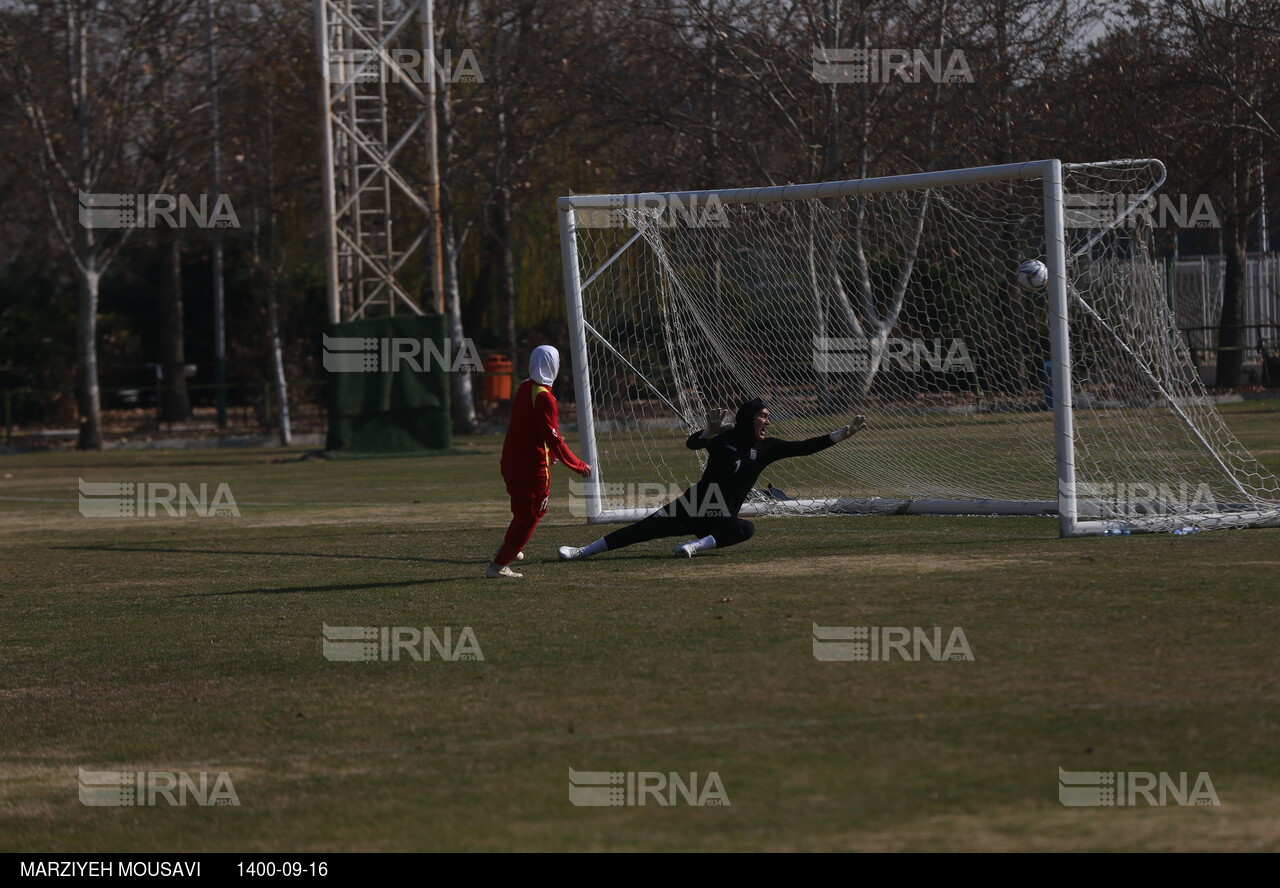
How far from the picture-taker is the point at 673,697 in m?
7.45

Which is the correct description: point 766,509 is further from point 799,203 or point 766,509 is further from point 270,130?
point 270,130

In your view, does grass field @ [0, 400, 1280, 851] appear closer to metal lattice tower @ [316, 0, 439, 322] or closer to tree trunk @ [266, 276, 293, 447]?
metal lattice tower @ [316, 0, 439, 322]

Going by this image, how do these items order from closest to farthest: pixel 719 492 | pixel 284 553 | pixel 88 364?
pixel 719 492, pixel 284 553, pixel 88 364

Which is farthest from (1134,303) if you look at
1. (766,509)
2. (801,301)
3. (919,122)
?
(919,122)

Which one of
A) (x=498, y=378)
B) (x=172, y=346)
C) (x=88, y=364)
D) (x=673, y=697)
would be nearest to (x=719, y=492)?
(x=673, y=697)

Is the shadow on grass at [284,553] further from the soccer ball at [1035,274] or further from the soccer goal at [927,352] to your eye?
the soccer ball at [1035,274]

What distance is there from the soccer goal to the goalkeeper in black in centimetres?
186

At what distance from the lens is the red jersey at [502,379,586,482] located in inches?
464

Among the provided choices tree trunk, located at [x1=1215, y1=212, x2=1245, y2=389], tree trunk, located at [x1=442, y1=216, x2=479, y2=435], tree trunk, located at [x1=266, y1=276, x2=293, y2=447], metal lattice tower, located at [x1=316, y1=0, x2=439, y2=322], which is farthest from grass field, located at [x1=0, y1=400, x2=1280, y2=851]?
tree trunk, located at [x1=1215, y1=212, x2=1245, y2=389]

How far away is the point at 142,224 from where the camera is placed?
115 feet

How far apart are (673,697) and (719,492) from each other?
5347 millimetres

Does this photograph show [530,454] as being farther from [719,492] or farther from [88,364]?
[88,364]

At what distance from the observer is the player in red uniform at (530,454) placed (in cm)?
1176
